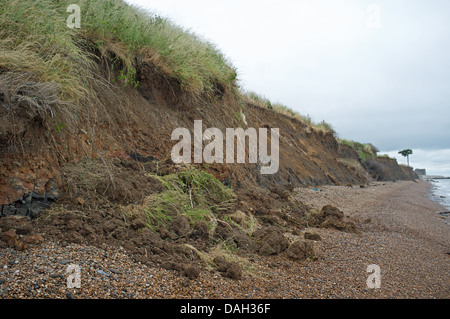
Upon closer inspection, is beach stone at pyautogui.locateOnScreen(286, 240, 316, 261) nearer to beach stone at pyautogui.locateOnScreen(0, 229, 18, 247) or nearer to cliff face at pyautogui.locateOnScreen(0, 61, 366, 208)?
cliff face at pyautogui.locateOnScreen(0, 61, 366, 208)

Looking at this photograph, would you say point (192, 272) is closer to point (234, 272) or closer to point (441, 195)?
point (234, 272)

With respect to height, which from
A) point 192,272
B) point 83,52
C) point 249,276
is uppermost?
point 83,52

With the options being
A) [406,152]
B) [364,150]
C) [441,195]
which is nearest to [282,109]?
[441,195]

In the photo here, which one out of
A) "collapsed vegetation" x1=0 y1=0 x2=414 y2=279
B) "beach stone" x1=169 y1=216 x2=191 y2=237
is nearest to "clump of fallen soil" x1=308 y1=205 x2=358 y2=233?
"collapsed vegetation" x1=0 y1=0 x2=414 y2=279

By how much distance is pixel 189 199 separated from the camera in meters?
4.31

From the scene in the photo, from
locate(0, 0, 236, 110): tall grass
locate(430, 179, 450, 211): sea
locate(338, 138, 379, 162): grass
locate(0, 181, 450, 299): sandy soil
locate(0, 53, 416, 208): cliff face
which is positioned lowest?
locate(0, 181, 450, 299): sandy soil

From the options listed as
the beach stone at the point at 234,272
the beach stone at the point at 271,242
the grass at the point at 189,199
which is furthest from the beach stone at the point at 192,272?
the beach stone at the point at 271,242

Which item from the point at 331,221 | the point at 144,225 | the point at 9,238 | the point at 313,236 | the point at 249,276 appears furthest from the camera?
the point at 331,221

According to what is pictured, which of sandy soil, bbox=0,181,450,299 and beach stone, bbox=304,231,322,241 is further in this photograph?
beach stone, bbox=304,231,322,241

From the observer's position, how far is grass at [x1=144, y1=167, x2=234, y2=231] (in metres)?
3.59

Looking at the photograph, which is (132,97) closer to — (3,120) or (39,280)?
(3,120)

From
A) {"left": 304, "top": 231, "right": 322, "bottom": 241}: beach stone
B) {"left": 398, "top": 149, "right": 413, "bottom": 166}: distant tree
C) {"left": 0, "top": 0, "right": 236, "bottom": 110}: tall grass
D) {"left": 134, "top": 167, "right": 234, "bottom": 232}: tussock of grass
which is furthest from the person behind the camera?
{"left": 398, "top": 149, "right": 413, "bottom": 166}: distant tree

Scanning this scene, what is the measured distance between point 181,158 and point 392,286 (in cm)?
331

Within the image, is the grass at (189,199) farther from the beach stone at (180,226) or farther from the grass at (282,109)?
the grass at (282,109)
